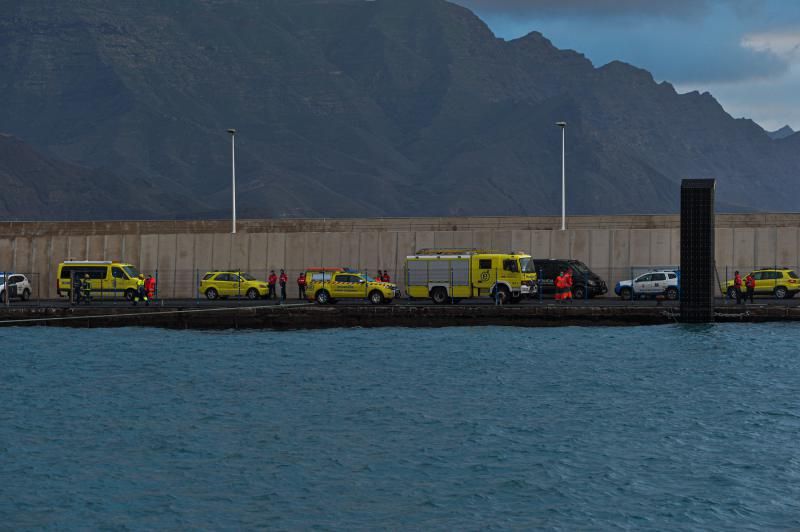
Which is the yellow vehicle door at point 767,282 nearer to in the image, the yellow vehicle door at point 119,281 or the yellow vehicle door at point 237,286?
the yellow vehicle door at point 237,286

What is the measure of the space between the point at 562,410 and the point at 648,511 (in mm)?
11969

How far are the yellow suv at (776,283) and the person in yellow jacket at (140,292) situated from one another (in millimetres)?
27667

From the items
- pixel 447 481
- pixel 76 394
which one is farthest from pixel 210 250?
pixel 447 481

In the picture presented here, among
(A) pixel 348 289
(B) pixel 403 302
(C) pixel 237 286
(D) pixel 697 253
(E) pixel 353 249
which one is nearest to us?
(D) pixel 697 253

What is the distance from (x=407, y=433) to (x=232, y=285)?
32.5 meters

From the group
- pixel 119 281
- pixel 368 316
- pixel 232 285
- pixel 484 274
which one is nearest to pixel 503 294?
pixel 484 274

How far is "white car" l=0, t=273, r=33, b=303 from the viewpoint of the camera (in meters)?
64.2

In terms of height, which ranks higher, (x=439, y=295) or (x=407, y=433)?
(x=439, y=295)

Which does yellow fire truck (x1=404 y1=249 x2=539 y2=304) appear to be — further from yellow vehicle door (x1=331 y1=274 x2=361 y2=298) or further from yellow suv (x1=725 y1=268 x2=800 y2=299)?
yellow suv (x1=725 y1=268 x2=800 y2=299)

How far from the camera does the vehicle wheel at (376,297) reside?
57469 mm

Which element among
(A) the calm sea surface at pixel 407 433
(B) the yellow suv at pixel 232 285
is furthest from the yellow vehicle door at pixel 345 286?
(B) the yellow suv at pixel 232 285

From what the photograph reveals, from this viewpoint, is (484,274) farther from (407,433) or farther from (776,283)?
(407,433)

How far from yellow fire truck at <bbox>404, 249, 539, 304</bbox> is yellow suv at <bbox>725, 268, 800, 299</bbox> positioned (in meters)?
11.3

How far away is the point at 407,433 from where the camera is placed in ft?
107
